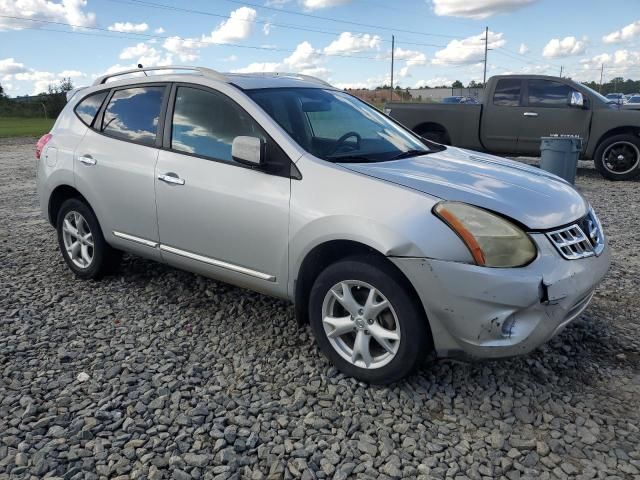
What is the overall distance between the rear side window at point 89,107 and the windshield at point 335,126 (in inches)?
66.6

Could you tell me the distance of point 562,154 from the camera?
346 inches

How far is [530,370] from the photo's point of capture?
337 centimetres

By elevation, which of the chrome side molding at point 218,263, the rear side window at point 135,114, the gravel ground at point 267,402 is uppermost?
the rear side window at point 135,114

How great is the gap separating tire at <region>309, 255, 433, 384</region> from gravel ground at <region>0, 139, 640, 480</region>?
0.15 m

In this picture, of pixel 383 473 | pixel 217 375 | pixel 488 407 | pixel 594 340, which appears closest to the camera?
pixel 383 473

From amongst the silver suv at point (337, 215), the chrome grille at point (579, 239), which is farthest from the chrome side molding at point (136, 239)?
the chrome grille at point (579, 239)

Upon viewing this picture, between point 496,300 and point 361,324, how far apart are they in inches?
30.2

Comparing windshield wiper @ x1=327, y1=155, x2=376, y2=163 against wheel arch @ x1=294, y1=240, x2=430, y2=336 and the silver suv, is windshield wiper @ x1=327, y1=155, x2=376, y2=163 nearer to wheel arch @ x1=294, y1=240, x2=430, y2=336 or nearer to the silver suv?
the silver suv

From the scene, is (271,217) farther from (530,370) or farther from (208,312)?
(530,370)

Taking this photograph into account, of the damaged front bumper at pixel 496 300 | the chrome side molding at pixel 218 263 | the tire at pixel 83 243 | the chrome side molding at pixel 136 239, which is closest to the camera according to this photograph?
the damaged front bumper at pixel 496 300

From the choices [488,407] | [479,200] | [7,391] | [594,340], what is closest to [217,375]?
[7,391]

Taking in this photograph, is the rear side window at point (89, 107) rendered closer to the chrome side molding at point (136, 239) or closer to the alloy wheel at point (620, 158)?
the chrome side molding at point (136, 239)

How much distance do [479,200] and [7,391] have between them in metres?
2.83

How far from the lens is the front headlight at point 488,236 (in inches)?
108
